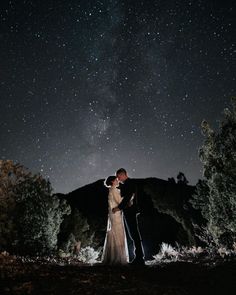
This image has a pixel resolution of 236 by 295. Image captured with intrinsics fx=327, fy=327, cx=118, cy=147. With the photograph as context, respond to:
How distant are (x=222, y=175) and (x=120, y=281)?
832 centimetres

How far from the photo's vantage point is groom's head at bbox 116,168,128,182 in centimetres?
1107

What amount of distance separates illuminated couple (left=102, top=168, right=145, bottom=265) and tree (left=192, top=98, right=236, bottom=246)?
464 centimetres

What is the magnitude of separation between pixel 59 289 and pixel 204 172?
10.8 meters

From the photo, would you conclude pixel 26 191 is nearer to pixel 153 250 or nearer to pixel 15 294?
pixel 15 294

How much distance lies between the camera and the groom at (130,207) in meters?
11.1

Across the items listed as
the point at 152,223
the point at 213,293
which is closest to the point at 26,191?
the point at 213,293

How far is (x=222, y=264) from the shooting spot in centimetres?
916

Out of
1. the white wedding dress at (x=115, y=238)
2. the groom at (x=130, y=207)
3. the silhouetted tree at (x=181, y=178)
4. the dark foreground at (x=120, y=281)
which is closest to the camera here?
the dark foreground at (x=120, y=281)

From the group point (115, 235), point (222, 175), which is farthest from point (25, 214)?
point (222, 175)

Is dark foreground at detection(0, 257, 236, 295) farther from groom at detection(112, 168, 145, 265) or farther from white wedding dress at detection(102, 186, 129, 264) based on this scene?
white wedding dress at detection(102, 186, 129, 264)

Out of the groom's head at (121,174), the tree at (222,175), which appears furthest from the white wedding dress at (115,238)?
the tree at (222,175)

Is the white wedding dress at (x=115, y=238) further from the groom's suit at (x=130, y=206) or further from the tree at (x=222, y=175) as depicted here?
the tree at (x=222, y=175)

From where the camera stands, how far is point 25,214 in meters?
16.9

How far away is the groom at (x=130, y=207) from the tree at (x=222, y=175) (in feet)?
15.0
